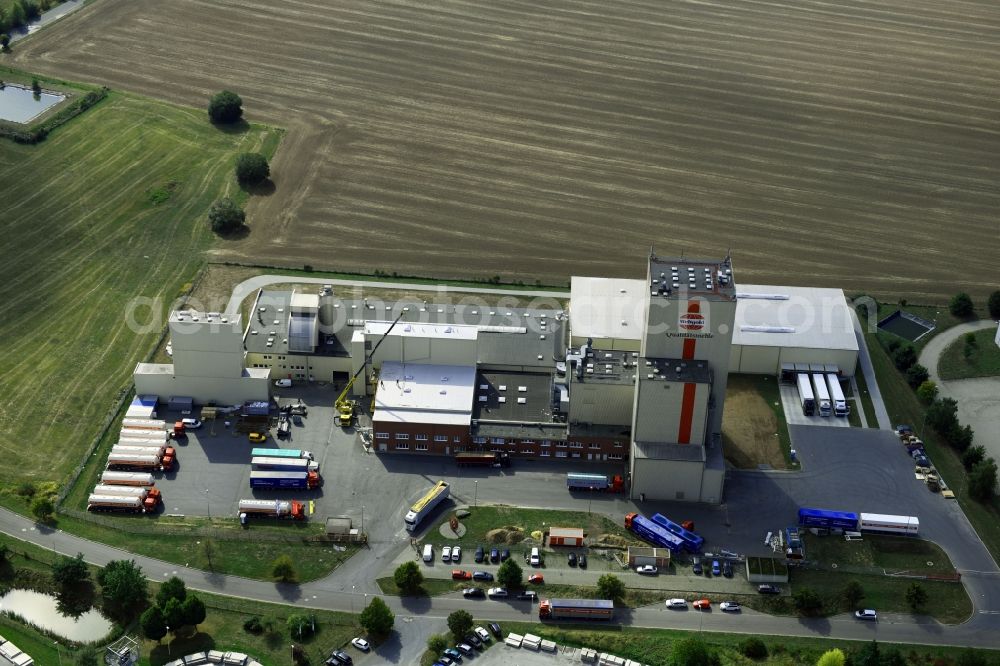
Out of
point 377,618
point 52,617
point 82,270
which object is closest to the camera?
point 377,618

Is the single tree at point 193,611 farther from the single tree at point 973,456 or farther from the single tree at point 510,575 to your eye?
the single tree at point 973,456

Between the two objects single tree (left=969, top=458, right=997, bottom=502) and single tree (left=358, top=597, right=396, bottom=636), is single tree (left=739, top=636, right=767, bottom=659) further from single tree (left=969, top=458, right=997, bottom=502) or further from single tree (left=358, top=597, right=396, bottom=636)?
single tree (left=969, top=458, right=997, bottom=502)

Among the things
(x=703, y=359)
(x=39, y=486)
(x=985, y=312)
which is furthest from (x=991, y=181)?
(x=39, y=486)

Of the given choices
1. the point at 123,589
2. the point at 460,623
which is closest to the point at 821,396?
the point at 460,623

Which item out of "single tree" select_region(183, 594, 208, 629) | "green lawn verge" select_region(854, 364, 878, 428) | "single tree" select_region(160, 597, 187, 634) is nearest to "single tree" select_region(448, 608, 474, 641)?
"single tree" select_region(183, 594, 208, 629)

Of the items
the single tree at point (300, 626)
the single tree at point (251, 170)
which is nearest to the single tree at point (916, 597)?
the single tree at point (300, 626)

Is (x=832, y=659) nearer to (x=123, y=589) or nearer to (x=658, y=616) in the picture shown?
(x=658, y=616)

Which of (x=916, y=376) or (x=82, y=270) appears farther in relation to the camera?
(x=82, y=270)
